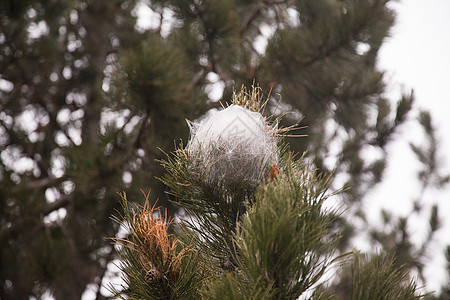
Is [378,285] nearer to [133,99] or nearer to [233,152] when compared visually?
[233,152]

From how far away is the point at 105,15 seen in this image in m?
3.04

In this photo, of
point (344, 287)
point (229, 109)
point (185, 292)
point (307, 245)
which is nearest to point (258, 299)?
point (307, 245)

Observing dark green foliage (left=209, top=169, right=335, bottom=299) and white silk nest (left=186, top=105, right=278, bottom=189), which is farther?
white silk nest (left=186, top=105, right=278, bottom=189)

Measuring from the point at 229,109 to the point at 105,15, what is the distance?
261 cm

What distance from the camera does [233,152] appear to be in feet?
2.39

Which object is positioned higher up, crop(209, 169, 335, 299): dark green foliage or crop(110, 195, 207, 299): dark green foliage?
crop(209, 169, 335, 299): dark green foliage

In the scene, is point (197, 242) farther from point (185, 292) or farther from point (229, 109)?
point (229, 109)

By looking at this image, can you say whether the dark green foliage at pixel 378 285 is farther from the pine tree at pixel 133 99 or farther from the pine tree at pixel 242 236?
the pine tree at pixel 133 99

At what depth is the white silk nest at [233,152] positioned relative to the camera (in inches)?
28.7

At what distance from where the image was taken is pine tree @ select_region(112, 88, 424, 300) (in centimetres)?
60

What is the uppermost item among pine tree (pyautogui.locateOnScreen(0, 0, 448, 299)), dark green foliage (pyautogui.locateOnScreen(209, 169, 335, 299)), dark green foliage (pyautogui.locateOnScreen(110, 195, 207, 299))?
dark green foliage (pyautogui.locateOnScreen(209, 169, 335, 299))

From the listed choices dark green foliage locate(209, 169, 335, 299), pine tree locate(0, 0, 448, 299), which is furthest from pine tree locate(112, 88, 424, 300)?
pine tree locate(0, 0, 448, 299)

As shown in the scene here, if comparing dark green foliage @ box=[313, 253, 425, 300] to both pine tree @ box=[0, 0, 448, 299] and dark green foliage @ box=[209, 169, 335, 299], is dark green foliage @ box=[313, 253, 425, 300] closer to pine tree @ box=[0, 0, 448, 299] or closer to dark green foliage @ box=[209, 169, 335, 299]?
dark green foliage @ box=[209, 169, 335, 299]

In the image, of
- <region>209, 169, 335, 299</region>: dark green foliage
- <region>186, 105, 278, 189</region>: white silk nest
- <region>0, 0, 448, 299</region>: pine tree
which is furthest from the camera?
<region>0, 0, 448, 299</region>: pine tree
